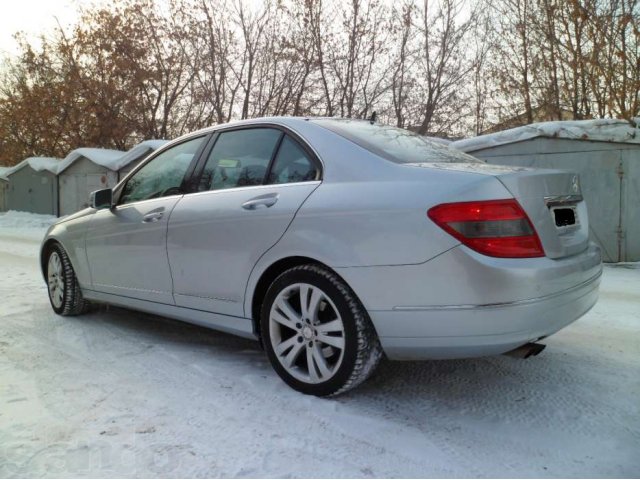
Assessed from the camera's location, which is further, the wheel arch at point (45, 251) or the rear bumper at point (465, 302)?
the wheel arch at point (45, 251)

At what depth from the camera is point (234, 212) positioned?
307 centimetres

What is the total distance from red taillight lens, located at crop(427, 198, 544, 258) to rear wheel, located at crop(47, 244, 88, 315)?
11.2 ft

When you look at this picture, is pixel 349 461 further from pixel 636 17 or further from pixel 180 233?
pixel 636 17

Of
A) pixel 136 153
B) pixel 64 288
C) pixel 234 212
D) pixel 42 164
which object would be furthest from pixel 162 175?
pixel 42 164

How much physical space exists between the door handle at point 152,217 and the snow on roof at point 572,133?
633cm

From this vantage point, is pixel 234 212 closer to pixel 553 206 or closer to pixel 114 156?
pixel 553 206

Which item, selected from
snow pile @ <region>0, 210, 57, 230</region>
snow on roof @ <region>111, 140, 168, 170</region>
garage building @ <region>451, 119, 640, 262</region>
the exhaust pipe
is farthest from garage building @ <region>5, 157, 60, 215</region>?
the exhaust pipe

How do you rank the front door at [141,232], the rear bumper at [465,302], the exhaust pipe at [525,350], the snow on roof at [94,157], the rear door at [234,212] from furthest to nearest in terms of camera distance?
1. the snow on roof at [94,157]
2. the front door at [141,232]
3. the rear door at [234,212]
4. the exhaust pipe at [525,350]
5. the rear bumper at [465,302]

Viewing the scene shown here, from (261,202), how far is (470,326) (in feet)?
4.36

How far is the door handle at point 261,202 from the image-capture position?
9.55 feet

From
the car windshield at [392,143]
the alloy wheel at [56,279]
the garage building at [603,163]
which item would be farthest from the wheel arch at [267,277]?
the garage building at [603,163]

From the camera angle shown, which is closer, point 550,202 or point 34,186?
point 550,202

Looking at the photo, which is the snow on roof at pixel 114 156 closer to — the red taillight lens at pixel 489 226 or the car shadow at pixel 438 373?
the car shadow at pixel 438 373

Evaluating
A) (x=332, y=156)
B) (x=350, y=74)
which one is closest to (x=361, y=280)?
(x=332, y=156)
